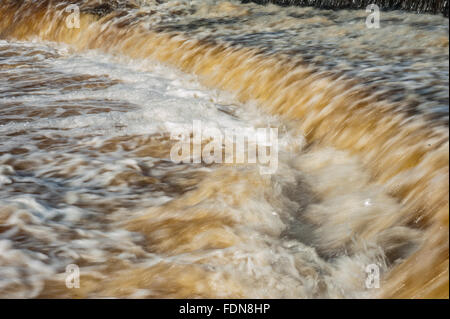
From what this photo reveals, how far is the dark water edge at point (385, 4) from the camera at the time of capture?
790 cm

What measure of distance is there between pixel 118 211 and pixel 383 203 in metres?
1.55

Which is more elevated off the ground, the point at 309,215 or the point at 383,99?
the point at 383,99

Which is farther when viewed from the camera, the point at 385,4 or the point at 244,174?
the point at 385,4

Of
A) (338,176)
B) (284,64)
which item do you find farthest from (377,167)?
(284,64)

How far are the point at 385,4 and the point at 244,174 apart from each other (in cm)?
540

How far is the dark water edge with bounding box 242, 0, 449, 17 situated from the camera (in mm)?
7898

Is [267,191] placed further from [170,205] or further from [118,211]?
[118,211]

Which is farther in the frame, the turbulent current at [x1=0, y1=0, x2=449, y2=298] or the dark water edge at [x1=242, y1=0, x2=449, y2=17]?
the dark water edge at [x1=242, y1=0, x2=449, y2=17]

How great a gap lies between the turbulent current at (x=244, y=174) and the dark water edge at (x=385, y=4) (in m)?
0.36

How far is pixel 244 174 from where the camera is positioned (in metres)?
4.25

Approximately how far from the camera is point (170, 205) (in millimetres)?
3912

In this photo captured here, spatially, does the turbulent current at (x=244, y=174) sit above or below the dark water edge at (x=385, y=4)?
below

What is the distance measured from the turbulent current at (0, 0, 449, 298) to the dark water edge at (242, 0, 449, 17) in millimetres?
365

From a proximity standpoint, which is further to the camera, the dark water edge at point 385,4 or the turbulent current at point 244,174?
the dark water edge at point 385,4
